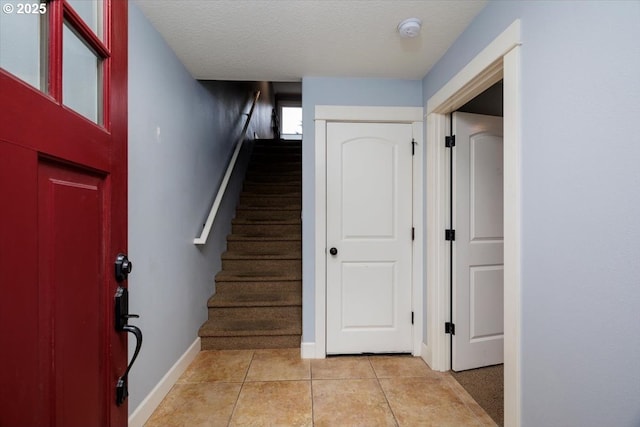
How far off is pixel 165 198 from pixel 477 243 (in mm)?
2197

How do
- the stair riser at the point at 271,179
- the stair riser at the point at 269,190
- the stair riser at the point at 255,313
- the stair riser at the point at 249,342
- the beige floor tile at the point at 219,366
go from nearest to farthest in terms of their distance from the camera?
1. the beige floor tile at the point at 219,366
2. the stair riser at the point at 249,342
3. the stair riser at the point at 255,313
4. the stair riser at the point at 269,190
5. the stair riser at the point at 271,179

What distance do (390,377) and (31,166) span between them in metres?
2.22

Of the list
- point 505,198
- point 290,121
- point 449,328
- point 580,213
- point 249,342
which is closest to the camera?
point 580,213

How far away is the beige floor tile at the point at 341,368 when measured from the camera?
6.84ft

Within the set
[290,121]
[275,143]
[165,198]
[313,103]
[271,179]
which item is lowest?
[165,198]

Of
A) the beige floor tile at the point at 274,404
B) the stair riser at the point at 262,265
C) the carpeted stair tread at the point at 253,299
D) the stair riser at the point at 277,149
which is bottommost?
the beige floor tile at the point at 274,404

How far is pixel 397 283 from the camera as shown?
2.40 metres

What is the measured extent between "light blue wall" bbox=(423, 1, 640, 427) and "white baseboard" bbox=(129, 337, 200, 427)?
1.88 metres

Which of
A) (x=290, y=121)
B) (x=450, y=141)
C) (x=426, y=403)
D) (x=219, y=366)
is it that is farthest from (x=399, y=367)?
(x=290, y=121)

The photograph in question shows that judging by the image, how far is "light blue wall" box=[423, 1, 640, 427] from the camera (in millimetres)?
856

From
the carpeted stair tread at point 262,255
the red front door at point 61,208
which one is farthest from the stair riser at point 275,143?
the red front door at point 61,208

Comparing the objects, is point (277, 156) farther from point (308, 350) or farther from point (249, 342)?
point (308, 350)

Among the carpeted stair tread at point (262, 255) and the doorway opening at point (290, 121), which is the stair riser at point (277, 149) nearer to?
the carpeted stair tread at point (262, 255)

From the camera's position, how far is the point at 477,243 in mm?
2174
